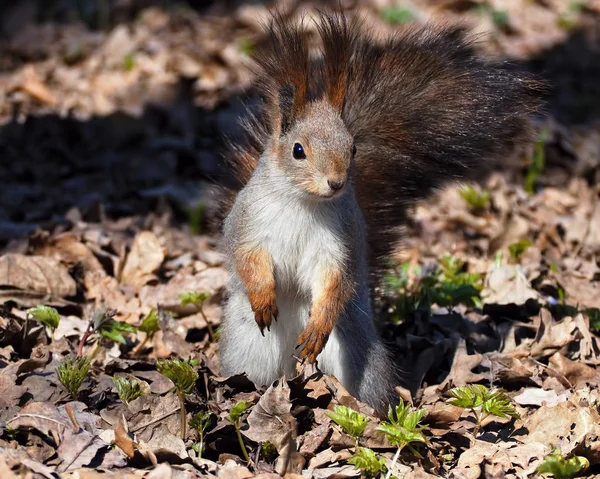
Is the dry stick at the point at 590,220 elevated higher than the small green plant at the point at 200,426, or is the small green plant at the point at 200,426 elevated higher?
the dry stick at the point at 590,220

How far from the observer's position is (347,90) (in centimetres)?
334

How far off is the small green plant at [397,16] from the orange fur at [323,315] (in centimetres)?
509

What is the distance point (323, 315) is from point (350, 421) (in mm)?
456

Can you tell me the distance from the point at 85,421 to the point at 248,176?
1.23 meters

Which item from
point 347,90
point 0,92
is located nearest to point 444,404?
point 347,90

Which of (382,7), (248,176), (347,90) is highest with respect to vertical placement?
(382,7)

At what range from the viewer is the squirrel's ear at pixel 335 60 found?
3.12 m

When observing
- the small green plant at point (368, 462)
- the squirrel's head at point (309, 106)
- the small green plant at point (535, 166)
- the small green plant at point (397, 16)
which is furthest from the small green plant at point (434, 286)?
the small green plant at point (397, 16)

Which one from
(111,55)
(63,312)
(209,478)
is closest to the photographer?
(209,478)

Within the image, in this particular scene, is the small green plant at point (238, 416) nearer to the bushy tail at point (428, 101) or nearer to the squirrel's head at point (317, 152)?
the squirrel's head at point (317, 152)

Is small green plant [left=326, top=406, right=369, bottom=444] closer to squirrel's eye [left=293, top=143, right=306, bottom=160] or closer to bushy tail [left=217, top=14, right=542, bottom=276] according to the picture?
squirrel's eye [left=293, top=143, right=306, bottom=160]

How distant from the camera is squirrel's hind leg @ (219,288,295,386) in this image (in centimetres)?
331

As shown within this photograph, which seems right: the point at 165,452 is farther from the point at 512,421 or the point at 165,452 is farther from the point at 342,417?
the point at 512,421

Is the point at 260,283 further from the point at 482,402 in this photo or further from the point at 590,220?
the point at 590,220
